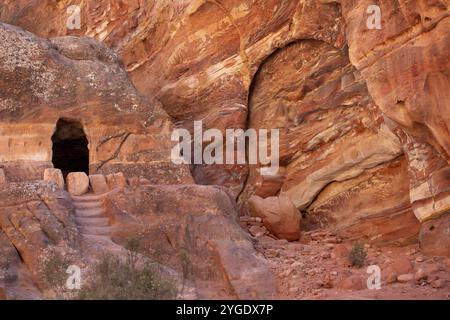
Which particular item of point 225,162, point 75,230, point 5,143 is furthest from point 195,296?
point 225,162

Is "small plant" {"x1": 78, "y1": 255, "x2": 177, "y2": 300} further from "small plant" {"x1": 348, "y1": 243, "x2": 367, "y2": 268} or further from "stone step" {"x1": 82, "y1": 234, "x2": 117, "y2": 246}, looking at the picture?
"small plant" {"x1": 348, "y1": 243, "x2": 367, "y2": 268}

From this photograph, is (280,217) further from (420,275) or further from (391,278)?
(420,275)

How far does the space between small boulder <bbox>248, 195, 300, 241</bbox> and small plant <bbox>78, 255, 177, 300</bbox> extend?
189 inches

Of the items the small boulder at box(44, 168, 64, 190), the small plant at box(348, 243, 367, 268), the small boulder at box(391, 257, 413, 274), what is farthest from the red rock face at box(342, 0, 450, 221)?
the small boulder at box(44, 168, 64, 190)

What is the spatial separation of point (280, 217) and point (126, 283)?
5804 millimetres

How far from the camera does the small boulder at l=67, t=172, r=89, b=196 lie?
1087cm

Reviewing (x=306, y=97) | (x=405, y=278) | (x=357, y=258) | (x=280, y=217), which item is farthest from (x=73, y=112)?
(x=405, y=278)

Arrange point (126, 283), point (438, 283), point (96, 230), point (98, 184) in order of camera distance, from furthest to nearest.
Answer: point (98, 184), point (96, 230), point (438, 283), point (126, 283)

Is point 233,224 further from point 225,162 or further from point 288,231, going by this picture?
point 225,162

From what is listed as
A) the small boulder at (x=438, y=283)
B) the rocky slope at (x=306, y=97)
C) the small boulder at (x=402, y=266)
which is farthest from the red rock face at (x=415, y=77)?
the small boulder at (x=438, y=283)

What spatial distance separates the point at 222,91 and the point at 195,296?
8.17m

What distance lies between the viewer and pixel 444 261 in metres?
10.0

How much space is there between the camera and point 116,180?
1118cm

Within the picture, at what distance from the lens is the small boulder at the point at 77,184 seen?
10867mm
